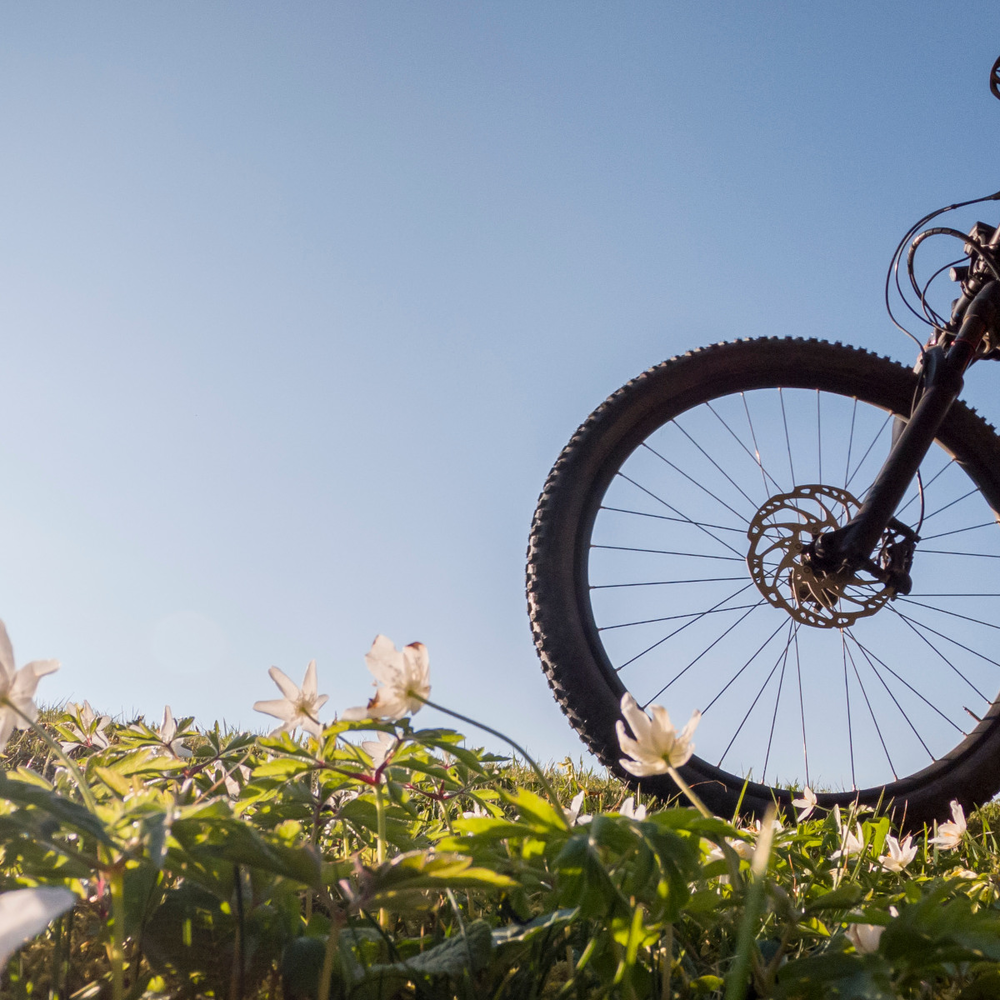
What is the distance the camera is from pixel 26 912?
0.35 meters

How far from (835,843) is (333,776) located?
925mm

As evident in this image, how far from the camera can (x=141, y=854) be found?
48 centimetres

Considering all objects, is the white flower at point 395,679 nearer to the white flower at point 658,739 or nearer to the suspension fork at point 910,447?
the white flower at point 658,739

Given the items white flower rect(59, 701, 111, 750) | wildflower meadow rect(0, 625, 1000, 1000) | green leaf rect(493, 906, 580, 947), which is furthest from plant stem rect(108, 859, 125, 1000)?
white flower rect(59, 701, 111, 750)

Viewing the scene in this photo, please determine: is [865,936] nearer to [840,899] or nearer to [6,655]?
[840,899]

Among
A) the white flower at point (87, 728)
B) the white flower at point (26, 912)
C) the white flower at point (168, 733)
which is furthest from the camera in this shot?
the white flower at point (87, 728)

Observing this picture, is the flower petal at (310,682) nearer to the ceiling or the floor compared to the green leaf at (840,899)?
nearer to the ceiling

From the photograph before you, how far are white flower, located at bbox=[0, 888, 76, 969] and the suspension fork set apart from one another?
2.29 meters

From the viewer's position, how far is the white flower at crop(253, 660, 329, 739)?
0.74 m

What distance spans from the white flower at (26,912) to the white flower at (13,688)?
0.22 m

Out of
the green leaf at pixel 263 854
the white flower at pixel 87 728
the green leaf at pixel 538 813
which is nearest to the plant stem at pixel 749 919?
the green leaf at pixel 538 813

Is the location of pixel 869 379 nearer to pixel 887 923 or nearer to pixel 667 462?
pixel 667 462

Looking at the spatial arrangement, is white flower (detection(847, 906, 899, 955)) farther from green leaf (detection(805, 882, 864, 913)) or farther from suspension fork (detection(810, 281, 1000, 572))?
suspension fork (detection(810, 281, 1000, 572))

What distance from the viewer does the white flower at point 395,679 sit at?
0.60m
